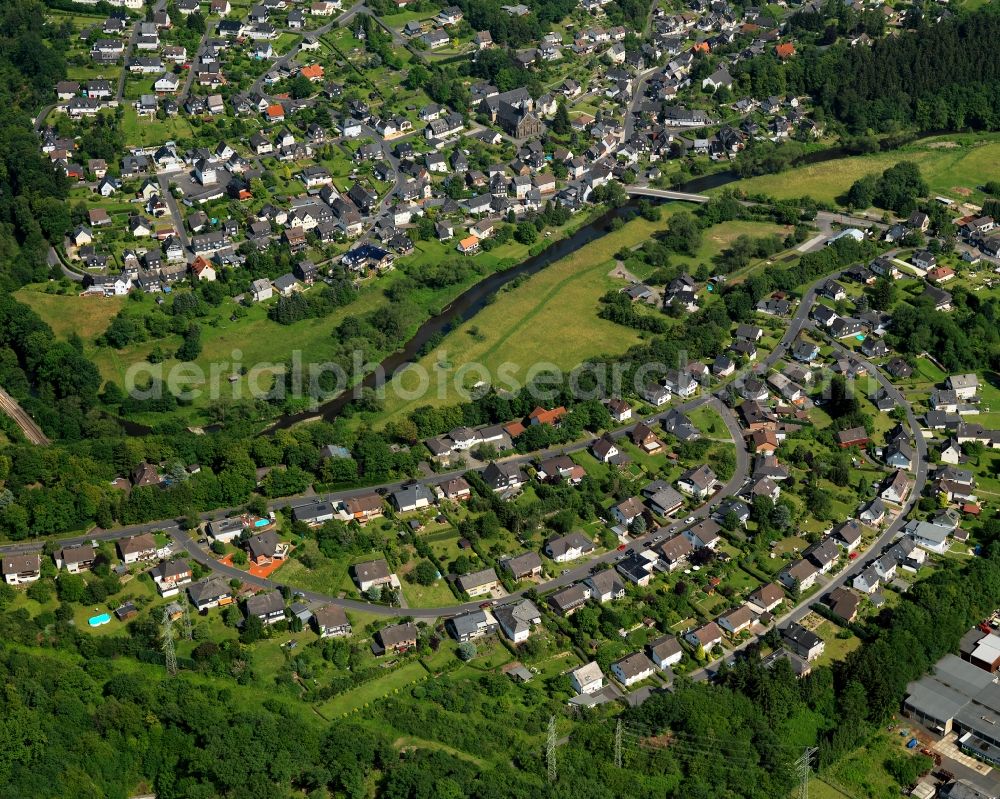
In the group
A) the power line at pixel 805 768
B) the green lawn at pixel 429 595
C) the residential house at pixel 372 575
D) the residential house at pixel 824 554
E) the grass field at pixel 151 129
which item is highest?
the grass field at pixel 151 129

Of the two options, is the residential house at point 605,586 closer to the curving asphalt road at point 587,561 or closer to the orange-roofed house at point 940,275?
the curving asphalt road at point 587,561

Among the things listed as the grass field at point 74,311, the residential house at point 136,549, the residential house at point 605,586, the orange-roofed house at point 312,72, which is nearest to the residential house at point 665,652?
the residential house at point 605,586

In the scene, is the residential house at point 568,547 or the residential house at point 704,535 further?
the residential house at point 704,535

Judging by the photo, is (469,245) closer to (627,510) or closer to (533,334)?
(533,334)

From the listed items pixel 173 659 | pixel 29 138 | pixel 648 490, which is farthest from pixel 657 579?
pixel 29 138

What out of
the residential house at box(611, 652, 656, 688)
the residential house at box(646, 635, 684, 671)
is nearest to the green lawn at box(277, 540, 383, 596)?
the residential house at box(611, 652, 656, 688)

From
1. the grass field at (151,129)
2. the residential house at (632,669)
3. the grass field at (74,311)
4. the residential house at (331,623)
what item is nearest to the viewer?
the residential house at (632,669)

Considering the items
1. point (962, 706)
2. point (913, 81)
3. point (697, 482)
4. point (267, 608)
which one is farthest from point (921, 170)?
point (267, 608)
